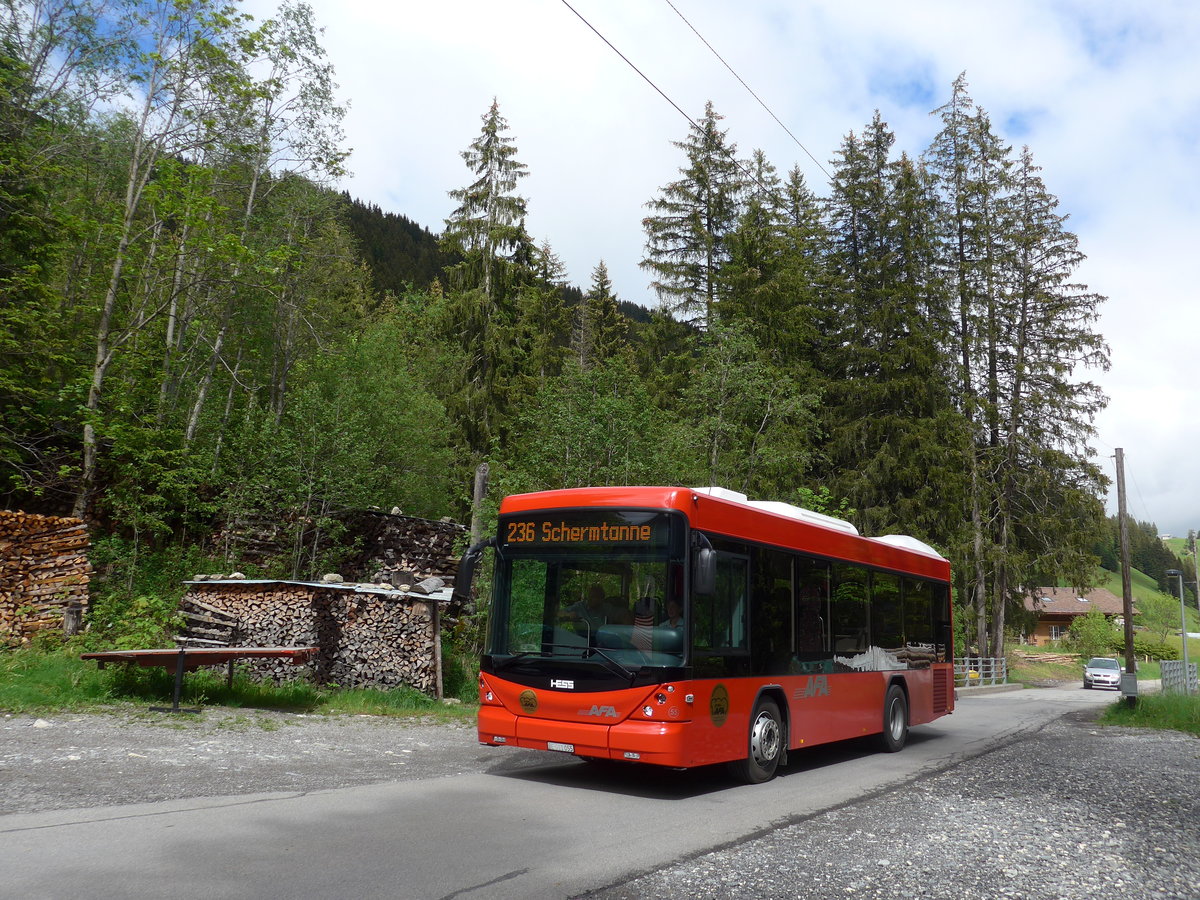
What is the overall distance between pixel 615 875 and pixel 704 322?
30701 millimetres

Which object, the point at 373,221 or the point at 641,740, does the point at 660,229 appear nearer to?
the point at 641,740

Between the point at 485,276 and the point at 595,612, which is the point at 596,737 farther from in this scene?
the point at 485,276

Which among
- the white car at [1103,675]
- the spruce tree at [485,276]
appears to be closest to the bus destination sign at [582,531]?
the spruce tree at [485,276]

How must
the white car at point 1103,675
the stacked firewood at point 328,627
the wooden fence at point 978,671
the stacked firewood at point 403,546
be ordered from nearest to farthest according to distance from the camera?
the stacked firewood at point 328,627, the stacked firewood at point 403,546, the wooden fence at point 978,671, the white car at point 1103,675

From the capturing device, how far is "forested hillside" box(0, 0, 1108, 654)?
1739cm

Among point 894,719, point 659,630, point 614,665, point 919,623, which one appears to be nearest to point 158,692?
point 614,665

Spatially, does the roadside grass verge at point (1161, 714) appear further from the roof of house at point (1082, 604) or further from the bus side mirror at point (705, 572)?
the roof of house at point (1082, 604)

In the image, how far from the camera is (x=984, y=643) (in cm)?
3325

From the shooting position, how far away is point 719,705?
827 centimetres

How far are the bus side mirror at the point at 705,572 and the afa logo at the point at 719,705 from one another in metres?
1.07

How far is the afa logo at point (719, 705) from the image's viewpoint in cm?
816

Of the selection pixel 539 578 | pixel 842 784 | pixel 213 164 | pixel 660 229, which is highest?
pixel 660 229

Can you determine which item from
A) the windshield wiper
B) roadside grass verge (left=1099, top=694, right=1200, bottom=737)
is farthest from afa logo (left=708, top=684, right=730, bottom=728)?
roadside grass verge (left=1099, top=694, right=1200, bottom=737)

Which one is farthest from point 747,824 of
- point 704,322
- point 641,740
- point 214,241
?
point 704,322
